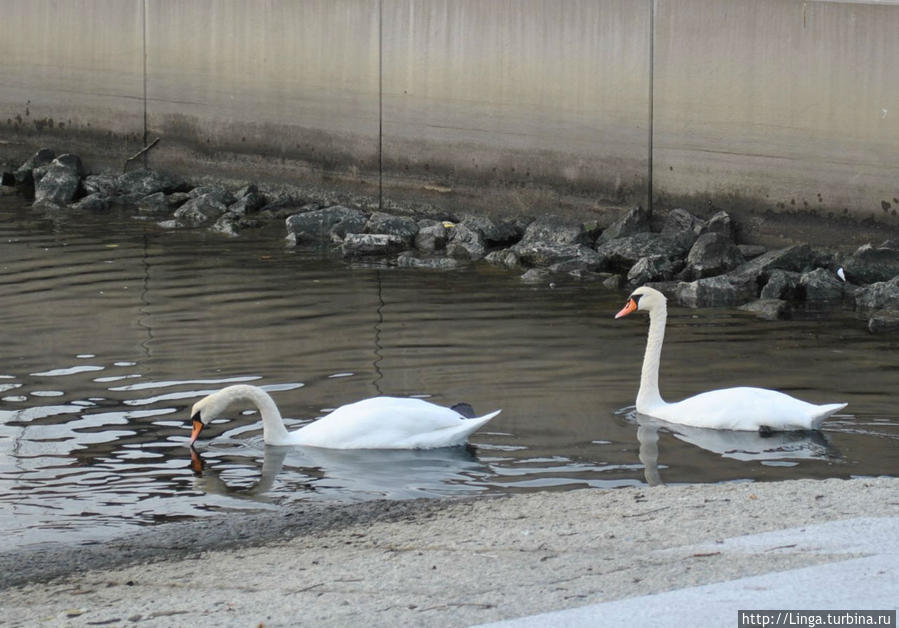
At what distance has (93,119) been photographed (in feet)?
65.8

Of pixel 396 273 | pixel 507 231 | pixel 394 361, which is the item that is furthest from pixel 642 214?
pixel 394 361

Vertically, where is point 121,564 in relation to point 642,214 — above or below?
below

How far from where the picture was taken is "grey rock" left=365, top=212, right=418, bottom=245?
1585 cm

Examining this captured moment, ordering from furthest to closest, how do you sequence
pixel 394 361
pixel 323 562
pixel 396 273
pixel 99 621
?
1. pixel 396 273
2. pixel 394 361
3. pixel 323 562
4. pixel 99 621

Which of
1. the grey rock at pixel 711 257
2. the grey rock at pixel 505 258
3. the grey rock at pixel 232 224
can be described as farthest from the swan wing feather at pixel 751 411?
the grey rock at pixel 232 224

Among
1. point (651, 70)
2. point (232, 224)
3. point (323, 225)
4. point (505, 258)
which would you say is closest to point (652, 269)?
point (505, 258)

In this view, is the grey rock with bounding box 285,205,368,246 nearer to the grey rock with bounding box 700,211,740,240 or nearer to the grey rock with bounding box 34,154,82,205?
the grey rock with bounding box 700,211,740,240

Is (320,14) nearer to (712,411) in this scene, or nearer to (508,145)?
(508,145)

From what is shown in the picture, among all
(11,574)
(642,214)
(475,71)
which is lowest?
(11,574)

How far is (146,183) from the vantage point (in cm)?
1875

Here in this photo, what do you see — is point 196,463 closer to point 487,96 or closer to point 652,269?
point 652,269

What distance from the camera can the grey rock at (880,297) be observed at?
1279cm

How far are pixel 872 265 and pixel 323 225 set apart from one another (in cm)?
580

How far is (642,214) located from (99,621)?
10.1 metres
